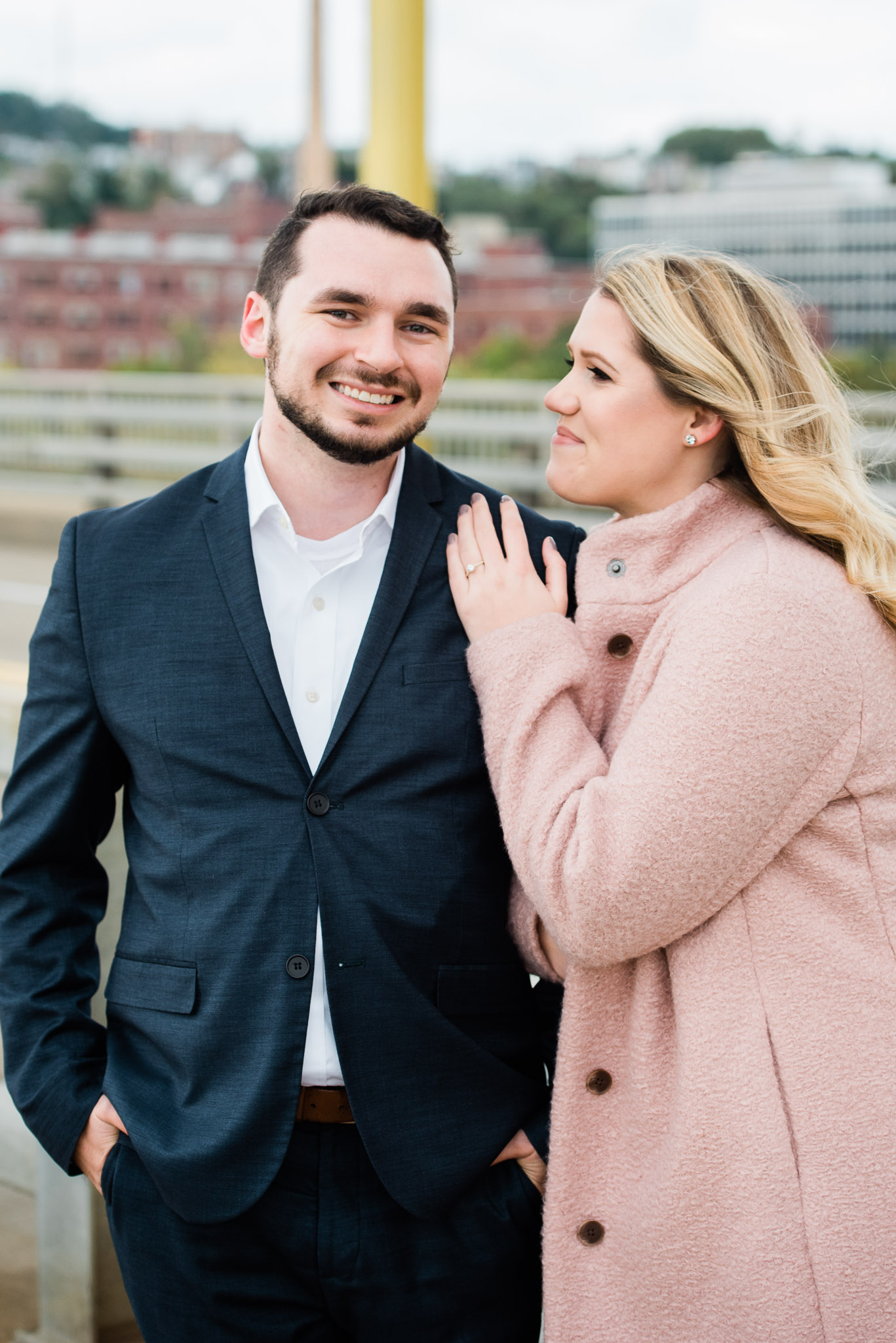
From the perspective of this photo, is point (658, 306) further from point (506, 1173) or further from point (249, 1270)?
point (249, 1270)

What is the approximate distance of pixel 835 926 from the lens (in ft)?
6.01

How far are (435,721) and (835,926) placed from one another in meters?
0.66

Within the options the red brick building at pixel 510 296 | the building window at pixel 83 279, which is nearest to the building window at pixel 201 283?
the building window at pixel 83 279

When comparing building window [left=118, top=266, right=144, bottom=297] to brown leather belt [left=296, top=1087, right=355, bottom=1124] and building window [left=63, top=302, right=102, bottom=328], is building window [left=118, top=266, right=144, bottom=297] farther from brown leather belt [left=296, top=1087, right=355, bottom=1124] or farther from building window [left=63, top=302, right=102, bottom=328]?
brown leather belt [left=296, top=1087, right=355, bottom=1124]

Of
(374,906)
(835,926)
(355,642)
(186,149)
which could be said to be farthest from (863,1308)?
(186,149)

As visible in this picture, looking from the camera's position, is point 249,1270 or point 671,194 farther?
point 671,194

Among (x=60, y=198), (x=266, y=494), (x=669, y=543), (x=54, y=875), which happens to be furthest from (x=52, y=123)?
(x=669, y=543)

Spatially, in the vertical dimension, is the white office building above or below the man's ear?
below

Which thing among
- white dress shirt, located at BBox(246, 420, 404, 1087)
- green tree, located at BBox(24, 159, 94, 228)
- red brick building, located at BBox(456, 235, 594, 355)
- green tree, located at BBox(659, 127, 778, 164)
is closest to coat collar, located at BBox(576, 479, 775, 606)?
white dress shirt, located at BBox(246, 420, 404, 1087)

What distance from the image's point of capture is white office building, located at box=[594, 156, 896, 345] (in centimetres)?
13575

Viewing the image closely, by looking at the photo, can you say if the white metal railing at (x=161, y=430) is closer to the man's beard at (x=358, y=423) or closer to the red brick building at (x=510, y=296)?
Result: the man's beard at (x=358, y=423)

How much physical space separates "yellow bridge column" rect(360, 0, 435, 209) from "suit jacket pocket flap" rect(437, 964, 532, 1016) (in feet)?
7.70

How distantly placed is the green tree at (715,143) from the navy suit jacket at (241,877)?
15546 centimetres

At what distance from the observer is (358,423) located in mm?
2074
